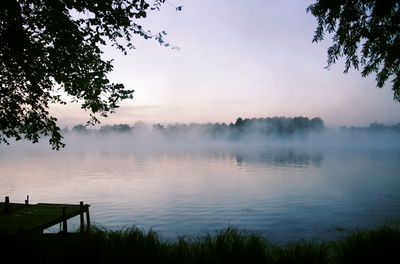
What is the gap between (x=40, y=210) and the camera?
60.8 ft

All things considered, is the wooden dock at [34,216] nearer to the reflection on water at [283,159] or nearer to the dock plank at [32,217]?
the dock plank at [32,217]

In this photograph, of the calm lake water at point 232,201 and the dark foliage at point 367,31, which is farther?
the calm lake water at point 232,201

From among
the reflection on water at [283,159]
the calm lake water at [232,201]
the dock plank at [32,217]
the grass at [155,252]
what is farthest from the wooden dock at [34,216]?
the reflection on water at [283,159]

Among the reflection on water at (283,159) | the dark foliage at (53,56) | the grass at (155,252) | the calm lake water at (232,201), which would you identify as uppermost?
the dark foliage at (53,56)

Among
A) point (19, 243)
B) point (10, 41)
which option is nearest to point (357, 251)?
point (19, 243)

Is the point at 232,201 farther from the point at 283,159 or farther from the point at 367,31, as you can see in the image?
the point at 283,159

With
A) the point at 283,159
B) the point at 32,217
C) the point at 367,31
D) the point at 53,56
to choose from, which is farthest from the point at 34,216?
the point at 283,159

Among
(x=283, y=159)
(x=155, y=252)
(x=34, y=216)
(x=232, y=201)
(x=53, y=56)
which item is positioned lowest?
(x=283, y=159)

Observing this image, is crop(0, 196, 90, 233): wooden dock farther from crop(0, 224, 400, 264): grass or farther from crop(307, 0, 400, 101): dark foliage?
crop(307, 0, 400, 101): dark foliage

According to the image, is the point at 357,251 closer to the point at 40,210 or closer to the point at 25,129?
the point at 25,129

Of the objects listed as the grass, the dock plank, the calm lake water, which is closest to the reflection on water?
the calm lake water

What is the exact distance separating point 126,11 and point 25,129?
6755mm

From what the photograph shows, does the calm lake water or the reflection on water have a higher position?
the calm lake water

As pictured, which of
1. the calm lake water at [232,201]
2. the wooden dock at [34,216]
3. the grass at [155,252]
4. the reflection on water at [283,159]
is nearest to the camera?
the grass at [155,252]
